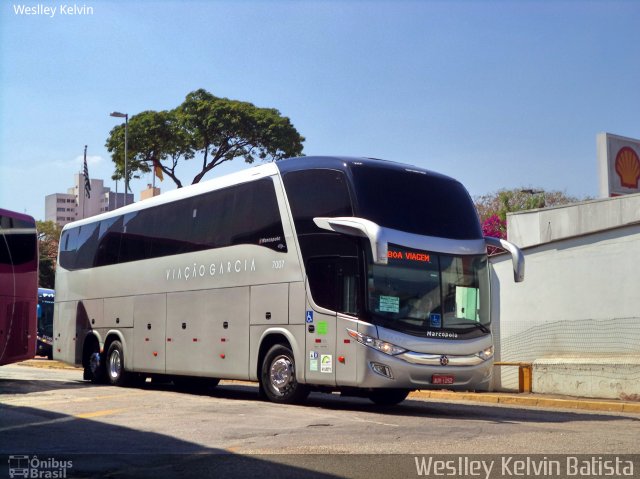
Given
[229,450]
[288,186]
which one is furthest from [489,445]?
[288,186]

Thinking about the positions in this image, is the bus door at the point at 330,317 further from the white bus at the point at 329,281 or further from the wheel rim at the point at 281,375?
the wheel rim at the point at 281,375

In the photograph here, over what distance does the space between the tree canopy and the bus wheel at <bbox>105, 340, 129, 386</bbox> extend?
29321 mm

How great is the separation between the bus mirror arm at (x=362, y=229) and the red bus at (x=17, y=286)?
26.9 ft

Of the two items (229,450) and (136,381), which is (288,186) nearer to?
(229,450)

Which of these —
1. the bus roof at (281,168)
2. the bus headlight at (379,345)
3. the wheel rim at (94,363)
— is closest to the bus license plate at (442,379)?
the bus headlight at (379,345)

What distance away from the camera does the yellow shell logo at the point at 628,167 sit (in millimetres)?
29438

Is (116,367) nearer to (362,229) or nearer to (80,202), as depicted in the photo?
(362,229)

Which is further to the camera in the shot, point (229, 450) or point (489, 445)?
point (489, 445)

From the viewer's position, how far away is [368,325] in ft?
43.4

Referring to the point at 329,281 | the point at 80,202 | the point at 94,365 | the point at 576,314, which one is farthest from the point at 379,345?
the point at 80,202

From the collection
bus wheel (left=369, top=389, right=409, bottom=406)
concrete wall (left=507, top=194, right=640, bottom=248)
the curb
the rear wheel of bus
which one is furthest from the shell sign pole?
the rear wheel of bus

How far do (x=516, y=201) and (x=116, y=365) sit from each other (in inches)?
1740

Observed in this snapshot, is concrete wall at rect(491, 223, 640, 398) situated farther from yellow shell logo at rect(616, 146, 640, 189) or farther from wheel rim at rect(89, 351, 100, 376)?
wheel rim at rect(89, 351, 100, 376)

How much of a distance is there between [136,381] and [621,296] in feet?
38.8
